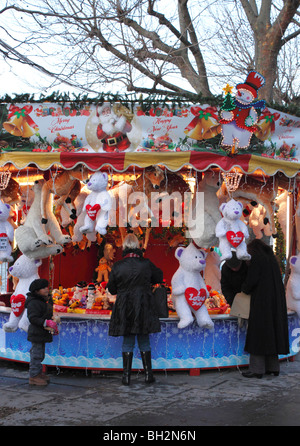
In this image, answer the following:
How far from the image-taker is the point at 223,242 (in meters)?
6.98

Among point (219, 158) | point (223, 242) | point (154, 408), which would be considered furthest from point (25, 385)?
point (219, 158)

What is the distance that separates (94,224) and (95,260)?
3.57 meters

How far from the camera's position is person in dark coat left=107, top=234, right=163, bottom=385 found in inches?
260

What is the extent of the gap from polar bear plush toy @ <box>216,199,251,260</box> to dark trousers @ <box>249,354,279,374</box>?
4.30ft

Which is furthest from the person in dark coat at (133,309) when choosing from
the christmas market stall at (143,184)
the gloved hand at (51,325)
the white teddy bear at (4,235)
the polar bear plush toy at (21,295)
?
the white teddy bear at (4,235)

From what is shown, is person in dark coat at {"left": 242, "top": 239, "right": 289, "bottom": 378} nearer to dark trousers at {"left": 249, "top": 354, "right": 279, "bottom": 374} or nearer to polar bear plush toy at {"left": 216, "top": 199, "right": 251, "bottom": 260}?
dark trousers at {"left": 249, "top": 354, "right": 279, "bottom": 374}

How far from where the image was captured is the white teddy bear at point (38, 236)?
7.33 metres

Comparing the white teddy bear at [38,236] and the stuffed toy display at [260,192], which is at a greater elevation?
the stuffed toy display at [260,192]

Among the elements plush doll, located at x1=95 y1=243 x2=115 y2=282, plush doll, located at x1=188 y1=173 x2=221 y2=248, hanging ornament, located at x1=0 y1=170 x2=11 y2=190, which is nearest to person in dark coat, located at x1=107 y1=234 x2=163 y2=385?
plush doll, located at x1=188 y1=173 x2=221 y2=248

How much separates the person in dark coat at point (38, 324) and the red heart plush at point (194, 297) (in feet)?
5.56

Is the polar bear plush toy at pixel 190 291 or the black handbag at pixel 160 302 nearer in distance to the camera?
the black handbag at pixel 160 302

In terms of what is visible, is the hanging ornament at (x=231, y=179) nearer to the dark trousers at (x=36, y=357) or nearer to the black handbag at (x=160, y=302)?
the black handbag at (x=160, y=302)

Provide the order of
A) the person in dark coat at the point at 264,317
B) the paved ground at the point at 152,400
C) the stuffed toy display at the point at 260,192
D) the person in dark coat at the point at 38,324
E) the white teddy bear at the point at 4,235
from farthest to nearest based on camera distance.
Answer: the stuffed toy display at the point at 260,192 → the white teddy bear at the point at 4,235 → the person in dark coat at the point at 264,317 → the person in dark coat at the point at 38,324 → the paved ground at the point at 152,400

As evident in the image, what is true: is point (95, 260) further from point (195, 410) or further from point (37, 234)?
point (195, 410)
